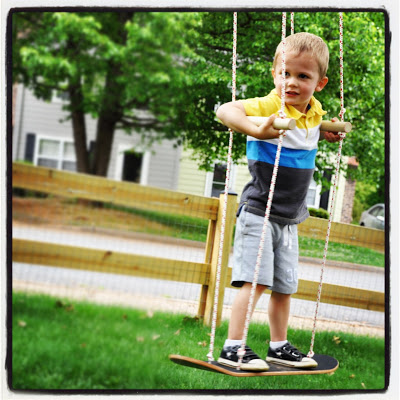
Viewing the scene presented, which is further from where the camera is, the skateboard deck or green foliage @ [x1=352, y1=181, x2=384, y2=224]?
green foliage @ [x1=352, y1=181, x2=384, y2=224]

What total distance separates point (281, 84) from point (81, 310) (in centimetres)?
79

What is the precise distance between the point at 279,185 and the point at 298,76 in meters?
0.28

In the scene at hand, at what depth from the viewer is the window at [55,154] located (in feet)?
4.52

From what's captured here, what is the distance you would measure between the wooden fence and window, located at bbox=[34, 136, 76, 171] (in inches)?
0.8

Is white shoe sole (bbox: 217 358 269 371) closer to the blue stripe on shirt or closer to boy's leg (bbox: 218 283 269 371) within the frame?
boy's leg (bbox: 218 283 269 371)

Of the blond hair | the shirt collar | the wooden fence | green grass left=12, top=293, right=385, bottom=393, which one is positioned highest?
the blond hair

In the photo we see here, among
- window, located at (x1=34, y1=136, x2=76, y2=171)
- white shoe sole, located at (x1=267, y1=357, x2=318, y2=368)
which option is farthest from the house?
white shoe sole, located at (x1=267, y1=357, x2=318, y2=368)

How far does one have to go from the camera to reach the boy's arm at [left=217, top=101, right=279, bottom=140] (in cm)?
129

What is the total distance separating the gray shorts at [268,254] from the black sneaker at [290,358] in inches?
6.7

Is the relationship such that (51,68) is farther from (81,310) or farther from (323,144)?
(323,144)

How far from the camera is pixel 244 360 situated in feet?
4.51

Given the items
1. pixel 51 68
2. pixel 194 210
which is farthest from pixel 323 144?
pixel 51 68

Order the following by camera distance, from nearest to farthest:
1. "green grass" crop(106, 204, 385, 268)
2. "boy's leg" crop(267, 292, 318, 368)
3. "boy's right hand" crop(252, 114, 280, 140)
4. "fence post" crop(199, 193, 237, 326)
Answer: "boy's right hand" crop(252, 114, 280, 140)
"boy's leg" crop(267, 292, 318, 368)
"green grass" crop(106, 204, 385, 268)
"fence post" crop(199, 193, 237, 326)

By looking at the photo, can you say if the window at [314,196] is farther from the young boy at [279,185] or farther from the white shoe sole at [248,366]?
the white shoe sole at [248,366]
